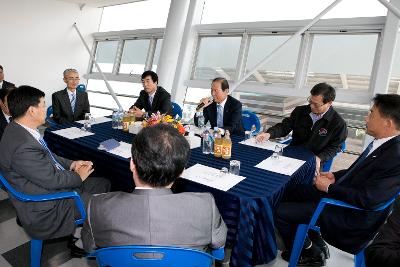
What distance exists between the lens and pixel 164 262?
2.61 feet

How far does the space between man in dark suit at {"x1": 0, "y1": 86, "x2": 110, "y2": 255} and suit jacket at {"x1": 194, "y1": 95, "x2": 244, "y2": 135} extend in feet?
5.93

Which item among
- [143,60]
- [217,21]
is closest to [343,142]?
[217,21]

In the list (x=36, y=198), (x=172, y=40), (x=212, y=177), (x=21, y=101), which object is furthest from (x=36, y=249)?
(x=172, y=40)

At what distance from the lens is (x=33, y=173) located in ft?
4.66

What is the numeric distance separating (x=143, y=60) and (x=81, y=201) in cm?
567

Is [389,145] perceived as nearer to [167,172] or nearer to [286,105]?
[167,172]

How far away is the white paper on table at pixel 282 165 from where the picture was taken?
1.78 meters

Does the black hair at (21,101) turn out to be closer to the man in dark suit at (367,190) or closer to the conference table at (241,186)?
the conference table at (241,186)

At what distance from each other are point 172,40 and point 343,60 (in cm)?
324

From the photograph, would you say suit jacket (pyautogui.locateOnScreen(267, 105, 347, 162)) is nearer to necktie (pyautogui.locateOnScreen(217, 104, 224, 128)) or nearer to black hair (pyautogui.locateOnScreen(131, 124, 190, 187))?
necktie (pyautogui.locateOnScreen(217, 104, 224, 128))

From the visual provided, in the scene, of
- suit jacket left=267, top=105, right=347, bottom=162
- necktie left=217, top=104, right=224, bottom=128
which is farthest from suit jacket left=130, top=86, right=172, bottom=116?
suit jacket left=267, top=105, right=347, bottom=162

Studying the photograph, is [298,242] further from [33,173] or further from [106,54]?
[106,54]

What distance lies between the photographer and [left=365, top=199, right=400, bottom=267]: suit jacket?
1272mm

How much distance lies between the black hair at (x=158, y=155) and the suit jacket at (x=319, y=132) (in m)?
1.83
